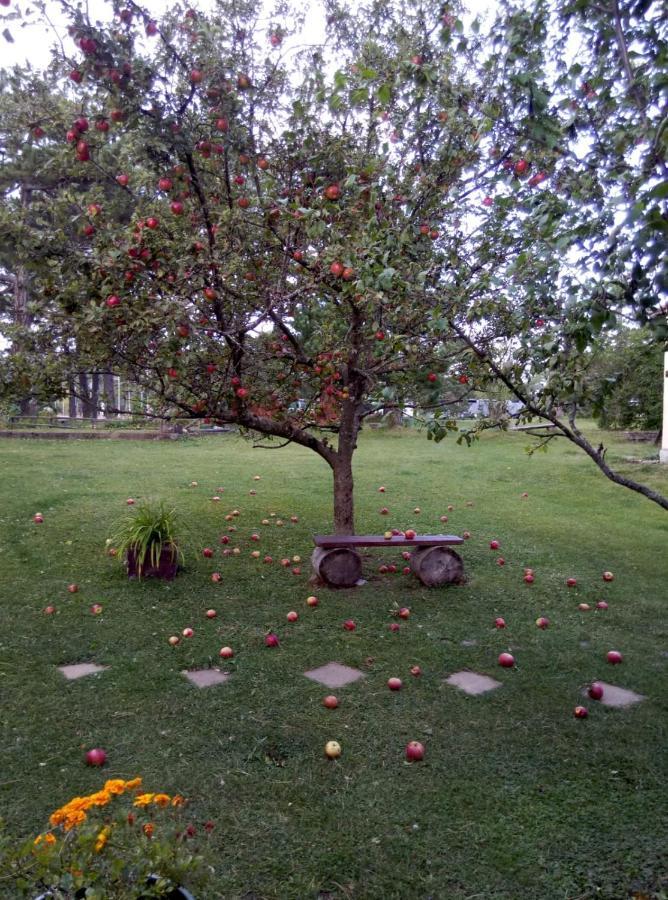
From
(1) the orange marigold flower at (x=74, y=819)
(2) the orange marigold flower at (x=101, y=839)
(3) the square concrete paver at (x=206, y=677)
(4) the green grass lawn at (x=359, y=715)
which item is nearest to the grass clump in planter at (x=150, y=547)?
(4) the green grass lawn at (x=359, y=715)

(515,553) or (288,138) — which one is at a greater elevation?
(288,138)

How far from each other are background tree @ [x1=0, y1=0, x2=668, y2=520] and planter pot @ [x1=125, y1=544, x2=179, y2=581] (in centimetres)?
124

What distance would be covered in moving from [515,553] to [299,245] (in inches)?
155

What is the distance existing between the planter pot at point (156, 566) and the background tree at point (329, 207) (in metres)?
1.24

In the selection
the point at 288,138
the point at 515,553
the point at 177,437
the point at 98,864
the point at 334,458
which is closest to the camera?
the point at 98,864

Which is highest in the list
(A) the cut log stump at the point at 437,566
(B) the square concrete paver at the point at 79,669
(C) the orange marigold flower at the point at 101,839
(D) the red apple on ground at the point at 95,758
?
(C) the orange marigold flower at the point at 101,839

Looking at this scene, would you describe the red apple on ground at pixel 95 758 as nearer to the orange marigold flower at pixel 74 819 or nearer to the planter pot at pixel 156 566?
the orange marigold flower at pixel 74 819

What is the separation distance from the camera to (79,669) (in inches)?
152

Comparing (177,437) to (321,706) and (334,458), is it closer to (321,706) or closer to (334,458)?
(334,458)

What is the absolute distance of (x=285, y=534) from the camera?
7.16 m

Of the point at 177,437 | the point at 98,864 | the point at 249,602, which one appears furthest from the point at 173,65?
the point at 177,437

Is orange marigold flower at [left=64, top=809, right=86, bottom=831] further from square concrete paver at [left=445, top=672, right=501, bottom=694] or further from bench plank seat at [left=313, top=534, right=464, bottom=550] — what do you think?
bench plank seat at [left=313, top=534, right=464, bottom=550]

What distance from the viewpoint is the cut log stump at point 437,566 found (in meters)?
5.55

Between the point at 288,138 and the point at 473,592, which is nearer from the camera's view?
the point at 288,138
